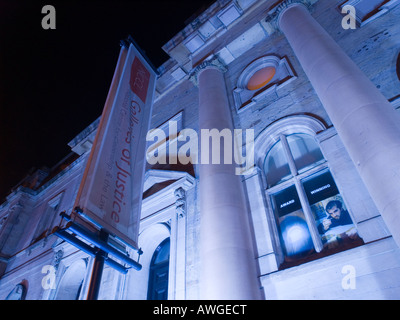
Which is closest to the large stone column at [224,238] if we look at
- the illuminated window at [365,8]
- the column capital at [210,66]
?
the column capital at [210,66]

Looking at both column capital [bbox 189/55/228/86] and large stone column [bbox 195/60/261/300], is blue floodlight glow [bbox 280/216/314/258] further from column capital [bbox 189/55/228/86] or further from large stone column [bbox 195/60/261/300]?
column capital [bbox 189/55/228/86]

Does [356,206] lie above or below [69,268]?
below

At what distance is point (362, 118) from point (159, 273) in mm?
6089

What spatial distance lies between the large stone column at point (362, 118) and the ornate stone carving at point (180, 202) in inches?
160

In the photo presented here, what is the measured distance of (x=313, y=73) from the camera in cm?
534

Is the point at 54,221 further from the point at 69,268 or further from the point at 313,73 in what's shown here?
the point at 313,73

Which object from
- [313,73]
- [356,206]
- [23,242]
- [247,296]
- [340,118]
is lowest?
[247,296]

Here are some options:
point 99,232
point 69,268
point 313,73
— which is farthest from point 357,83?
point 69,268

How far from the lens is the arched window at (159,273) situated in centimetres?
698

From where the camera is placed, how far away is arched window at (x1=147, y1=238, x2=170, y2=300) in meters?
6.98

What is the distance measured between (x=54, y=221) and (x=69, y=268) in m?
4.61

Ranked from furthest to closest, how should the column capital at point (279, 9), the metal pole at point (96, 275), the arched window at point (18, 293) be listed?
the arched window at point (18, 293) < the column capital at point (279, 9) < the metal pole at point (96, 275)

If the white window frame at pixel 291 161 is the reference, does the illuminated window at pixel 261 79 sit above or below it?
above

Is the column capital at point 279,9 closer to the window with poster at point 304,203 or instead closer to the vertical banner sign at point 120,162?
the window with poster at point 304,203
